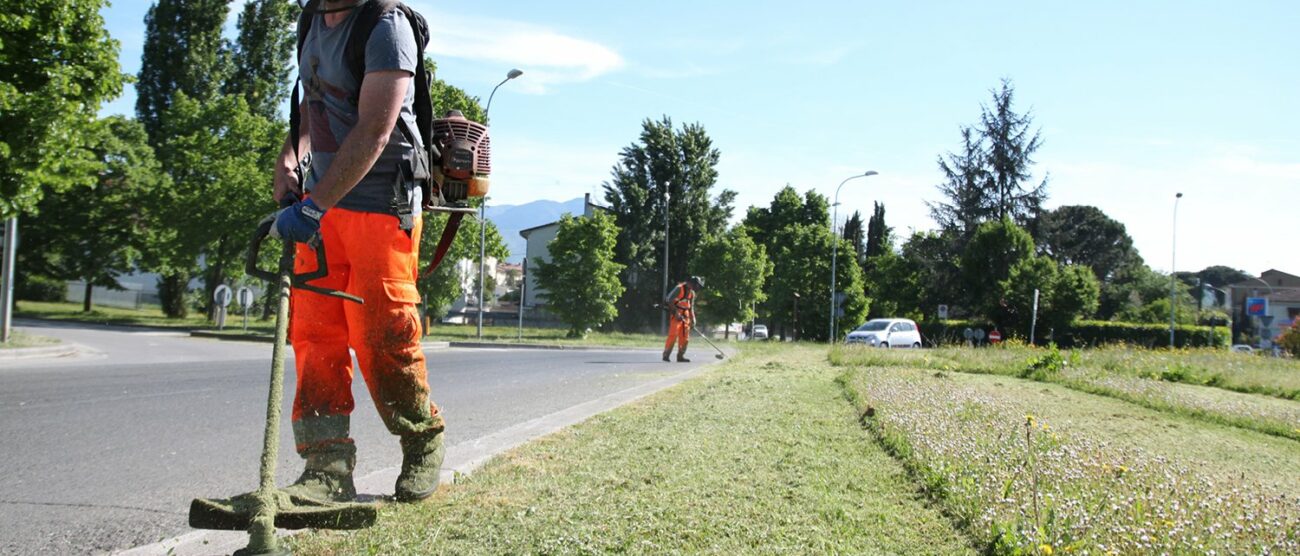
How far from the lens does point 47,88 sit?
1503cm

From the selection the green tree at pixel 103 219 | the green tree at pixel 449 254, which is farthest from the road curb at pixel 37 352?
the green tree at pixel 103 219

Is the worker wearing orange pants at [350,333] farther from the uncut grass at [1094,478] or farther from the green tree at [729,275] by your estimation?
the green tree at [729,275]

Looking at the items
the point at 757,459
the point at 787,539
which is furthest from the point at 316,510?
the point at 757,459

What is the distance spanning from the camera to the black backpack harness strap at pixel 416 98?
301 cm

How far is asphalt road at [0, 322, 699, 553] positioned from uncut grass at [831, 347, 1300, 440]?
18.7 ft

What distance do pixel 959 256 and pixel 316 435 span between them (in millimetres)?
61044

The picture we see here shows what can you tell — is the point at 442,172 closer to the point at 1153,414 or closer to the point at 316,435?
the point at 316,435

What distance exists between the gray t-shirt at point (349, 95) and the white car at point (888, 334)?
101 feet

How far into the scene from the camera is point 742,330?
77812mm

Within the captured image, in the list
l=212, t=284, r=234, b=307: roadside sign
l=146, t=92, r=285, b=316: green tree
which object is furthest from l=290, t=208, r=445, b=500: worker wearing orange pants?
l=146, t=92, r=285, b=316: green tree

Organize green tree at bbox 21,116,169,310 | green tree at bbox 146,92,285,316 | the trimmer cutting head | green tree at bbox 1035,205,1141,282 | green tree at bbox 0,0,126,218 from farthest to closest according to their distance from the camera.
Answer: green tree at bbox 1035,205,1141,282
green tree at bbox 21,116,169,310
green tree at bbox 146,92,285,316
green tree at bbox 0,0,126,218
the trimmer cutting head

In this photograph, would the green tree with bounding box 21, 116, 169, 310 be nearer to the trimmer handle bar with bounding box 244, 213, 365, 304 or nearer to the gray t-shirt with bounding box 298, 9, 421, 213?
the gray t-shirt with bounding box 298, 9, 421, 213

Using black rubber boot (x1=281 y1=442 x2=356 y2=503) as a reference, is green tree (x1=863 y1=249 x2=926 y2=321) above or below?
→ above

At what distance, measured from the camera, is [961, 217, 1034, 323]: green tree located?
2130 inches
